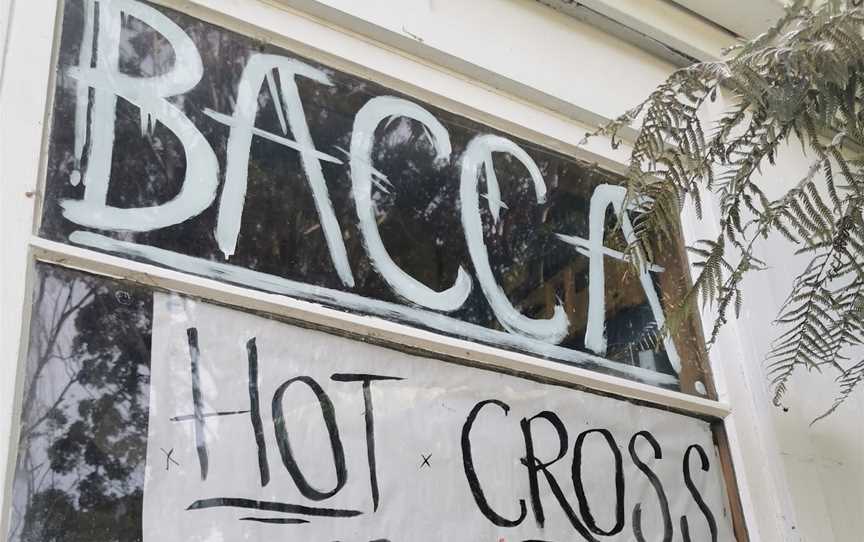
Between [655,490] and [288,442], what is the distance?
1044 mm

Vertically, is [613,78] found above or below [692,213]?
above

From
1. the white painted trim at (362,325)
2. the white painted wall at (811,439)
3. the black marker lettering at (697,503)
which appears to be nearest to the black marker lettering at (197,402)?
the white painted trim at (362,325)

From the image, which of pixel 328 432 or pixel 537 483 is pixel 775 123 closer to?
pixel 537 483

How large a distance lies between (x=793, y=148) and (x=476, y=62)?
1.47 m

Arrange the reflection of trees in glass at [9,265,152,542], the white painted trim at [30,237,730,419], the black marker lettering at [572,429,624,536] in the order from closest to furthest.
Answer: the reflection of trees in glass at [9,265,152,542], the white painted trim at [30,237,730,419], the black marker lettering at [572,429,624,536]

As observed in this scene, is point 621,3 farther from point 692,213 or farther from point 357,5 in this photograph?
point 357,5

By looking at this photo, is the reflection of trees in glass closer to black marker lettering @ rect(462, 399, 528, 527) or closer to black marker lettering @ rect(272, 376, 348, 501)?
black marker lettering @ rect(272, 376, 348, 501)

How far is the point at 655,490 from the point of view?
236 cm

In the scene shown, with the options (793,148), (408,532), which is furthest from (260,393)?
(793,148)

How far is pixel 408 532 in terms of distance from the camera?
192 cm

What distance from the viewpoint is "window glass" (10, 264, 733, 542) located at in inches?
64.0

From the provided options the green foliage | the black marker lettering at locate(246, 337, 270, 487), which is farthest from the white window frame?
the green foliage

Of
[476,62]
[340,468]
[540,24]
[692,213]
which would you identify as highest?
[540,24]

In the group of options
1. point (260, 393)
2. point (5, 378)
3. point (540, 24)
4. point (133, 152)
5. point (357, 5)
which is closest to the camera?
point (5, 378)
